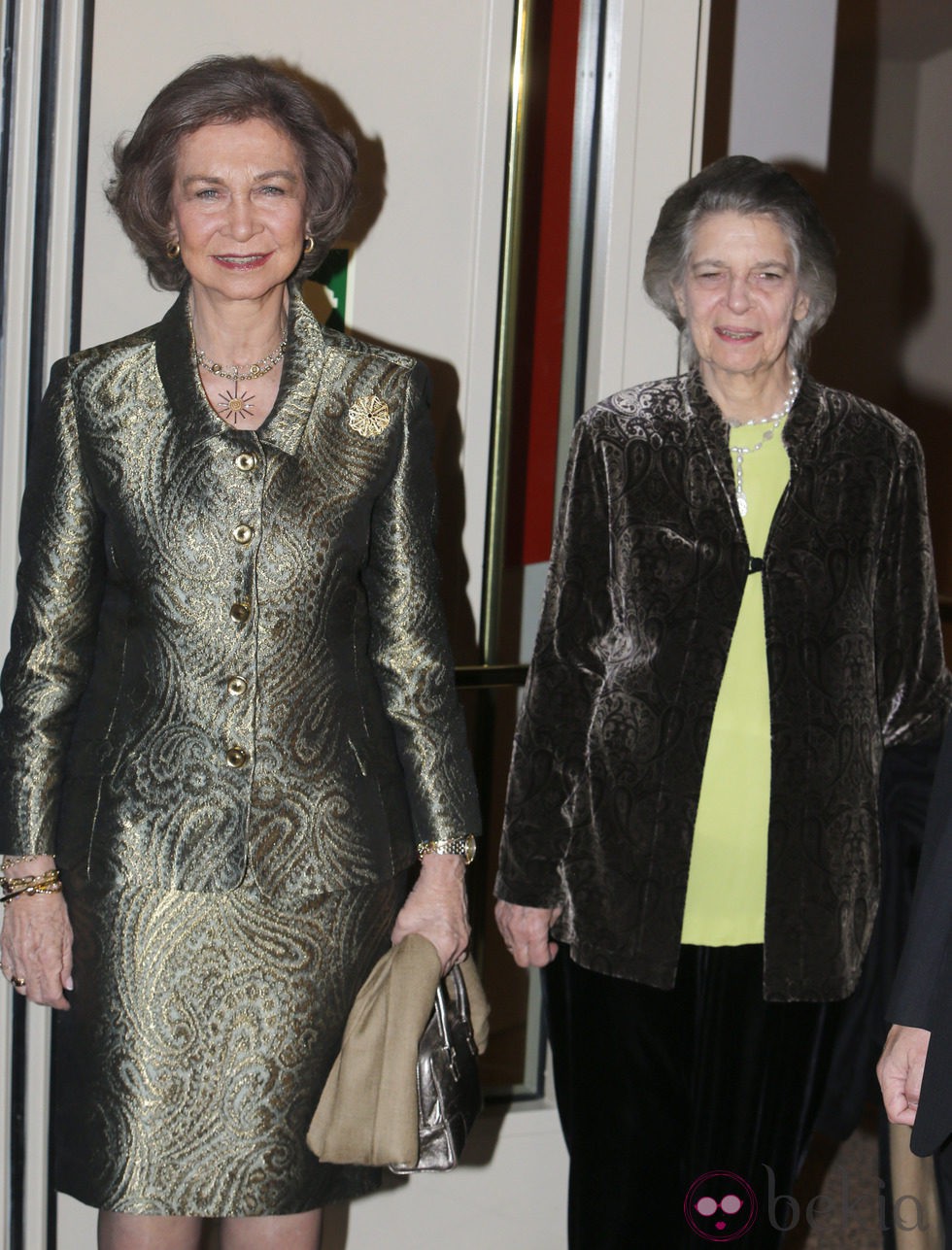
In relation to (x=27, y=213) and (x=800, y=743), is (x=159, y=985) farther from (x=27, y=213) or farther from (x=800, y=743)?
(x=27, y=213)

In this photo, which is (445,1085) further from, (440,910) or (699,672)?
(699,672)

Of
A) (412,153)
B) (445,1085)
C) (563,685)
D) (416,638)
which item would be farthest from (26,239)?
(445,1085)

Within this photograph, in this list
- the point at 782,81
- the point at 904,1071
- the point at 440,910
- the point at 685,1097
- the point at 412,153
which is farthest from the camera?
the point at 782,81

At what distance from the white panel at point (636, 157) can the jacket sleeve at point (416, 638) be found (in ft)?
2.88

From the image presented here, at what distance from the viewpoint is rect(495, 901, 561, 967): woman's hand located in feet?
7.66

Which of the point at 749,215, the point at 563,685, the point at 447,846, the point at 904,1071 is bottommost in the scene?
the point at 904,1071

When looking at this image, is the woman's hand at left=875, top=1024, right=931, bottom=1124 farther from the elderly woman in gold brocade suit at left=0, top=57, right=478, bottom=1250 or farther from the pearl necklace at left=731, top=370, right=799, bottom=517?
the pearl necklace at left=731, top=370, right=799, bottom=517

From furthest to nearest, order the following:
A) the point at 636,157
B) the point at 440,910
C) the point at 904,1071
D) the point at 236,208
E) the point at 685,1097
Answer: the point at 636,157, the point at 685,1097, the point at 440,910, the point at 236,208, the point at 904,1071

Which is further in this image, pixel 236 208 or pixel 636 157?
pixel 636 157

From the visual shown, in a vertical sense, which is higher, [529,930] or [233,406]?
[233,406]

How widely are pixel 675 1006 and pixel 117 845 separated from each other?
85cm

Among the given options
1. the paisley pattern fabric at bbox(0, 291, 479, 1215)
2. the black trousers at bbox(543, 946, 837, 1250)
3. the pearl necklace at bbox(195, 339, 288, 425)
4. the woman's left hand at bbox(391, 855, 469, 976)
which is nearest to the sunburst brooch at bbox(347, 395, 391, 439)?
the paisley pattern fabric at bbox(0, 291, 479, 1215)

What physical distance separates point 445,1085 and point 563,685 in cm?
58

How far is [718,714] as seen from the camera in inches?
88.0
